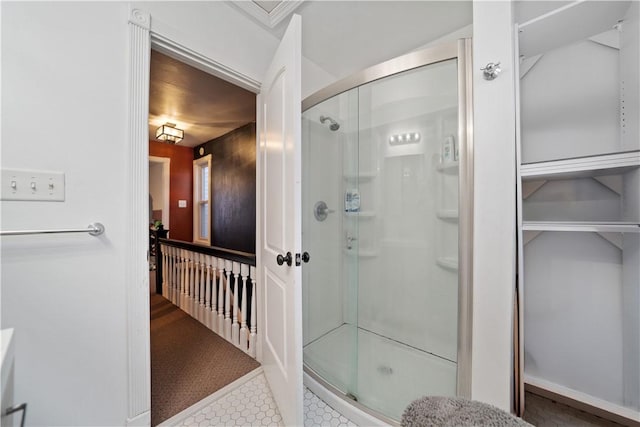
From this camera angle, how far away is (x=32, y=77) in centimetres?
95

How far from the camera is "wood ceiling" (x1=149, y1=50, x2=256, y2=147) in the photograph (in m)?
2.11

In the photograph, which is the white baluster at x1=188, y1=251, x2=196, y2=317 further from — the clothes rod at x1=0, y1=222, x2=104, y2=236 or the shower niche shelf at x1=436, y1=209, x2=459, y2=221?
the shower niche shelf at x1=436, y1=209, x2=459, y2=221

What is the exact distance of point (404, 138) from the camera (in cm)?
170

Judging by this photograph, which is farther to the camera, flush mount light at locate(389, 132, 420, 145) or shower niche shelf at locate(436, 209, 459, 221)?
flush mount light at locate(389, 132, 420, 145)

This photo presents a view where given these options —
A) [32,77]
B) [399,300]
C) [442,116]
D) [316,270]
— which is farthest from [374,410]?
[32,77]

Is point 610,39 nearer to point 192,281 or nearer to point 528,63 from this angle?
point 528,63

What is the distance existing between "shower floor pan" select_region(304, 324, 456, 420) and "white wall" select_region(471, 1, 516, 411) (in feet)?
0.93

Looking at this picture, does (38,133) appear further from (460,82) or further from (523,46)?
(523,46)

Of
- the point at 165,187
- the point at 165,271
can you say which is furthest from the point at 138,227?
the point at 165,187

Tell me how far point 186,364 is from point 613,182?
2.84 metres

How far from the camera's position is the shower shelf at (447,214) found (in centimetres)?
127

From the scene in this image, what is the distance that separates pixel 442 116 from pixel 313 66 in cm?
126

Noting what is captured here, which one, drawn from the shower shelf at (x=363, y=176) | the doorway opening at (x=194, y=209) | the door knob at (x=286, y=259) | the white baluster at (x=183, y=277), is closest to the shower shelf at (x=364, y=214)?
the shower shelf at (x=363, y=176)

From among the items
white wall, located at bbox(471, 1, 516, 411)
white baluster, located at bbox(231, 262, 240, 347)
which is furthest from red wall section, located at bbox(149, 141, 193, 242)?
white wall, located at bbox(471, 1, 516, 411)
